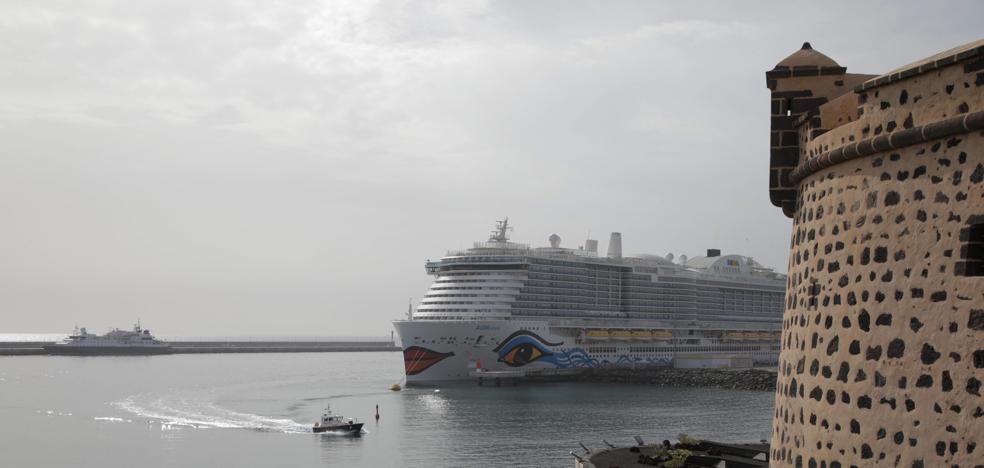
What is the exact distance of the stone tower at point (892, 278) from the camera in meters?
6.61

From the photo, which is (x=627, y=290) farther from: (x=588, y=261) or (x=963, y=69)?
(x=963, y=69)

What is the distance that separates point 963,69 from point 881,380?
224cm

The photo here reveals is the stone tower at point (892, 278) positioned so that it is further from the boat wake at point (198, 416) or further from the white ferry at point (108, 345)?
the white ferry at point (108, 345)

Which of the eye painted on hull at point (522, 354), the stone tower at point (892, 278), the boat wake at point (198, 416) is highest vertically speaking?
the stone tower at point (892, 278)

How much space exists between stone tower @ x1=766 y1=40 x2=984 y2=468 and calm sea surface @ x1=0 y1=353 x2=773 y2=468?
86.8 feet

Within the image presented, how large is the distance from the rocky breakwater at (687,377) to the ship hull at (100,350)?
81950 millimetres

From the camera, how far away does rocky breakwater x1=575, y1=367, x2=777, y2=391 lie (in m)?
70.5

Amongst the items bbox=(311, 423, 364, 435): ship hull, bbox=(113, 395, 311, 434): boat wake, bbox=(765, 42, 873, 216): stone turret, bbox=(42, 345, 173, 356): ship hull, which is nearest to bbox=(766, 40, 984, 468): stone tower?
bbox=(765, 42, 873, 216): stone turret

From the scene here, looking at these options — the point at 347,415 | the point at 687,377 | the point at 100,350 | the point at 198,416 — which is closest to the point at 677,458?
the point at 347,415

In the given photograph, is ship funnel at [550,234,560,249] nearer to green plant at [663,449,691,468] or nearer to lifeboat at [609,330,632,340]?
lifeboat at [609,330,632,340]

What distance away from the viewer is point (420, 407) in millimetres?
54250

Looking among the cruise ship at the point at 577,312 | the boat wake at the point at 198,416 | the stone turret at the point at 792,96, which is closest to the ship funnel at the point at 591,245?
the cruise ship at the point at 577,312

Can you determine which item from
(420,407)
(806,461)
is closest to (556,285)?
(420,407)

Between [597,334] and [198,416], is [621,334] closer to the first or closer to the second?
[597,334]
